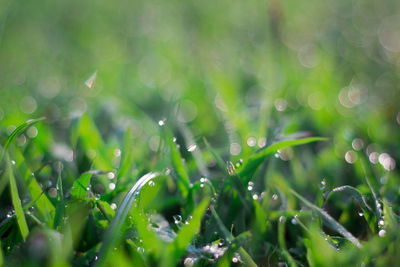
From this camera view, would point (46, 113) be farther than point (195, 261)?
Yes

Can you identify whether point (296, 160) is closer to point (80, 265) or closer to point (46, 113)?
point (80, 265)

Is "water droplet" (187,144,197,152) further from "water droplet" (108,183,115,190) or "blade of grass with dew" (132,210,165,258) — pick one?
"blade of grass with dew" (132,210,165,258)

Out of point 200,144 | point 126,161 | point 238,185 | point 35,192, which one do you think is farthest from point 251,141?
point 35,192

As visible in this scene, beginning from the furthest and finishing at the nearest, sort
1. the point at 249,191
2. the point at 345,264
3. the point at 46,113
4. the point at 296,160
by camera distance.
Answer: the point at 46,113 → the point at 296,160 → the point at 249,191 → the point at 345,264

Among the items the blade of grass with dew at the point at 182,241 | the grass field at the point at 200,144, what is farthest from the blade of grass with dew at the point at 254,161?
the blade of grass with dew at the point at 182,241

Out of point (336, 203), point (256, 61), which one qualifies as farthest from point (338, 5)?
point (336, 203)

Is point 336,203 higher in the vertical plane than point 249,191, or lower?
lower

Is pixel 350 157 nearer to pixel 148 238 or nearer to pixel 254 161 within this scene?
pixel 254 161
